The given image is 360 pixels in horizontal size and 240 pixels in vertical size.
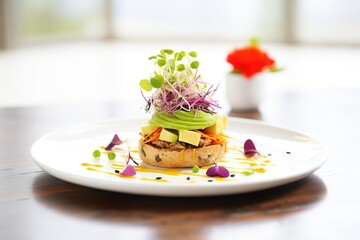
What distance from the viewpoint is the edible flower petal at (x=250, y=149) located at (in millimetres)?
2025

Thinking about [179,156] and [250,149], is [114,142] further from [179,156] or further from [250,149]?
[250,149]

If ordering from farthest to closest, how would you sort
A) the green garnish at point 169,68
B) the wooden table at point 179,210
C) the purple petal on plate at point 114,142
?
the purple petal on plate at point 114,142
the green garnish at point 169,68
the wooden table at point 179,210

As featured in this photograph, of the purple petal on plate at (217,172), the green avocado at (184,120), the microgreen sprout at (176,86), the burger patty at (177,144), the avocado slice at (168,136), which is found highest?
the microgreen sprout at (176,86)

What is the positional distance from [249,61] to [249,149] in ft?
3.41

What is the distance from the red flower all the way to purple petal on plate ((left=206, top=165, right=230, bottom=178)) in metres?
1.33

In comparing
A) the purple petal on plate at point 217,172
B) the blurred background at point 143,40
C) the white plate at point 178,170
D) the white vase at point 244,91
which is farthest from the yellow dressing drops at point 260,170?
the blurred background at point 143,40

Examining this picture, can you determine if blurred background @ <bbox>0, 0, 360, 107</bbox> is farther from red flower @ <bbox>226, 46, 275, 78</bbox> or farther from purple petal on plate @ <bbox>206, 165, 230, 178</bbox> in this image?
purple petal on plate @ <bbox>206, 165, 230, 178</bbox>

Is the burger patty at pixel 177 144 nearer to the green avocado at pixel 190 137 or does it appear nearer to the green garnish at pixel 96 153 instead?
the green avocado at pixel 190 137

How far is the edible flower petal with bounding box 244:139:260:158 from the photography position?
203cm

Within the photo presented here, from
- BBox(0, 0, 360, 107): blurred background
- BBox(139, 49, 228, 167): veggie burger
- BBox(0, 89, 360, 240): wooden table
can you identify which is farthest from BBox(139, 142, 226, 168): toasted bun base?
BBox(0, 0, 360, 107): blurred background

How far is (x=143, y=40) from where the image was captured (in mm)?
11102

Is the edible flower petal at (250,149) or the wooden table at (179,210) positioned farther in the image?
the edible flower petal at (250,149)

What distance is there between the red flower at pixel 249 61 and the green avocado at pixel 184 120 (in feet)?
3.67

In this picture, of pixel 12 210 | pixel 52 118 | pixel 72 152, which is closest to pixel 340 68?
pixel 52 118
